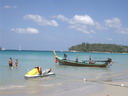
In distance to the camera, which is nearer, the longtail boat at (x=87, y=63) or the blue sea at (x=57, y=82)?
the blue sea at (x=57, y=82)

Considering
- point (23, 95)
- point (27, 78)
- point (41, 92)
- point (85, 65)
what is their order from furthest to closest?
point (85, 65), point (27, 78), point (41, 92), point (23, 95)

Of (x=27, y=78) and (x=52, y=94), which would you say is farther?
(x=27, y=78)

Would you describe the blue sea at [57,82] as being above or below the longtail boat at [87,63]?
below

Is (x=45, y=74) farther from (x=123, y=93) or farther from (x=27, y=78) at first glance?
(x=123, y=93)

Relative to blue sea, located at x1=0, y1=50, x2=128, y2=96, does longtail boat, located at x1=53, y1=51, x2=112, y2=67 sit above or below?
above

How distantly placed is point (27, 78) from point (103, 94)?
25.8 ft

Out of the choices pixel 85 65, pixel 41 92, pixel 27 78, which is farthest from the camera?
pixel 85 65

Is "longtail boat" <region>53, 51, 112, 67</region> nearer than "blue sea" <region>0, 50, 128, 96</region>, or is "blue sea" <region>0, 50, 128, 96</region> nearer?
"blue sea" <region>0, 50, 128, 96</region>

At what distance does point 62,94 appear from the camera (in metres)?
12.5

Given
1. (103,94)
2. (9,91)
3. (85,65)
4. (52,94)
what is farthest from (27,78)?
(85,65)

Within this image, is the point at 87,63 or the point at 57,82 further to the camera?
the point at 87,63

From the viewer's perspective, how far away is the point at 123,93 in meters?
12.9

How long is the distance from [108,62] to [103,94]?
21992 millimetres

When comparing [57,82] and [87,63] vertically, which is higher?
[87,63]
